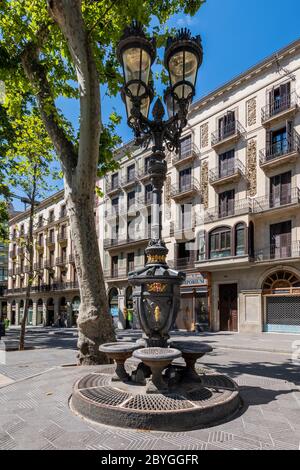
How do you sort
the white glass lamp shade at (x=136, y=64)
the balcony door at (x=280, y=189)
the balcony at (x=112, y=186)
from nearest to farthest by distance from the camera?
the white glass lamp shade at (x=136, y=64), the balcony door at (x=280, y=189), the balcony at (x=112, y=186)

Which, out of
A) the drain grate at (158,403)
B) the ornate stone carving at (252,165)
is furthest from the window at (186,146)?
the drain grate at (158,403)

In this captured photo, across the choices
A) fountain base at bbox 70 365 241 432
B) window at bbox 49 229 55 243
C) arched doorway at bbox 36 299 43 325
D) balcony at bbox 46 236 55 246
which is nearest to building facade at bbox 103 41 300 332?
fountain base at bbox 70 365 241 432

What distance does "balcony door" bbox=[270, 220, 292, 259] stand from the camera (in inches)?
791

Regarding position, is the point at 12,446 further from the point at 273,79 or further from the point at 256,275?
the point at 273,79

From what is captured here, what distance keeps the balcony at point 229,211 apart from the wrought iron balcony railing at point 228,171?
77.0 inches

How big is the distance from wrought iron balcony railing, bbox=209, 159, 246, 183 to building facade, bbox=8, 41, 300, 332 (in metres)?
0.08

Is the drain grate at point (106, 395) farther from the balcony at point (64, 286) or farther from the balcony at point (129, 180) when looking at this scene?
the balcony at point (64, 286)

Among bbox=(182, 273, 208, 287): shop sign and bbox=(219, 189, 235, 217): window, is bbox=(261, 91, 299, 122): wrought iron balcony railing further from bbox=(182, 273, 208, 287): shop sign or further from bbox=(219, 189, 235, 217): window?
bbox=(182, 273, 208, 287): shop sign

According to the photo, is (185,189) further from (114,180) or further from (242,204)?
(114,180)

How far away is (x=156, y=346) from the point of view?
205 inches

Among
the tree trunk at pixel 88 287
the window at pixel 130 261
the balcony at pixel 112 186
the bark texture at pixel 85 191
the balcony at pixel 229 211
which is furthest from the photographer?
the balcony at pixel 112 186

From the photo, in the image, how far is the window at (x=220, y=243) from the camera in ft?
74.2
